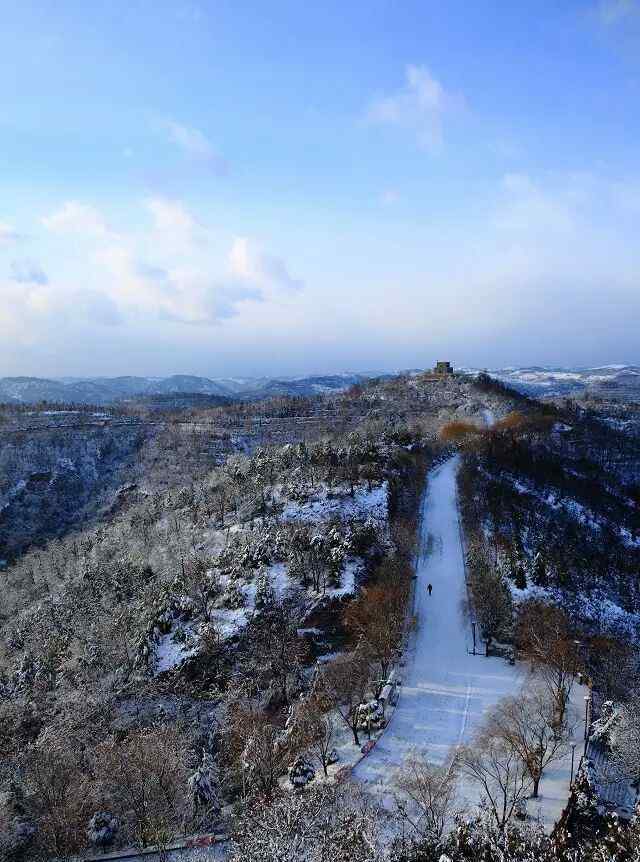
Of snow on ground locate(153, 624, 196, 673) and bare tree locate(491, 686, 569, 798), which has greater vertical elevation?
bare tree locate(491, 686, 569, 798)

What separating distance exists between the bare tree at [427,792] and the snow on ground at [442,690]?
2.45 feet

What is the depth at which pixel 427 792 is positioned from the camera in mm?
15555

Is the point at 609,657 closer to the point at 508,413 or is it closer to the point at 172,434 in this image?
the point at 508,413

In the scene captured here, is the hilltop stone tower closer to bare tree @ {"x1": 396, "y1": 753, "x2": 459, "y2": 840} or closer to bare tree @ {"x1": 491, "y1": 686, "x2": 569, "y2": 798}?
bare tree @ {"x1": 491, "y1": 686, "x2": 569, "y2": 798}

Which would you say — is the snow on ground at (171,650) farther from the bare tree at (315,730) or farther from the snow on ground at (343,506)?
the snow on ground at (343,506)

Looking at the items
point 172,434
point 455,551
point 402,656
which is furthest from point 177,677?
point 172,434

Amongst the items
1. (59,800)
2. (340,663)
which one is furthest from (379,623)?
(59,800)

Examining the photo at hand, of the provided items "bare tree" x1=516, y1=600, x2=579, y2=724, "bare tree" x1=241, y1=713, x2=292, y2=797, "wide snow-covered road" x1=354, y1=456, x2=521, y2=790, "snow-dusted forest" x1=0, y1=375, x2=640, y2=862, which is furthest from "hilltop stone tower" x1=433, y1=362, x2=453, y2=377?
"bare tree" x1=241, y1=713, x2=292, y2=797

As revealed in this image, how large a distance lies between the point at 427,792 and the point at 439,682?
960 centimetres

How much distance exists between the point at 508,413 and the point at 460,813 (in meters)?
67.6

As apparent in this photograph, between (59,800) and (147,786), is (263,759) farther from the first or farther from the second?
(59,800)

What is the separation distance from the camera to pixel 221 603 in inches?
1300

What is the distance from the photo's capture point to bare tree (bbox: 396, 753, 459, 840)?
1465 cm

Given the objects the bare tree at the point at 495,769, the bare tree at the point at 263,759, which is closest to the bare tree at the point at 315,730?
the bare tree at the point at 263,759
